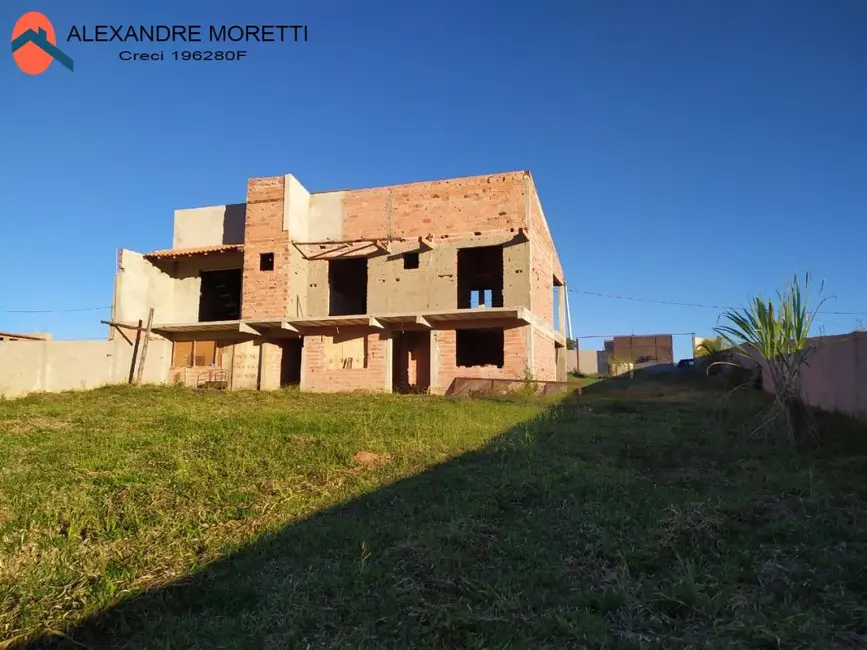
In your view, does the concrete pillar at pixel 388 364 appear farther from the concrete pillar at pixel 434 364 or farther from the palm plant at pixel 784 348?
the palm plant at pixel 784 348

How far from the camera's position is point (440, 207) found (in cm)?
1852

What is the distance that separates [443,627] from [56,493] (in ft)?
13.9

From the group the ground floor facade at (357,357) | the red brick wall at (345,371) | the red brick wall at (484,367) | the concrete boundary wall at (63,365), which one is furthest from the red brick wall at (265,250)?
the red brick wall at (484,367)

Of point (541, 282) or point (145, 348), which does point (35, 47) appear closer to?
point (145, 348)

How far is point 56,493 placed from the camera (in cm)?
534

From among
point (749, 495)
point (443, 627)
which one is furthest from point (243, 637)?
point (749, 495)

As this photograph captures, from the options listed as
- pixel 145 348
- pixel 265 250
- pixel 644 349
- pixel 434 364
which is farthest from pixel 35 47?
pixel 644 349

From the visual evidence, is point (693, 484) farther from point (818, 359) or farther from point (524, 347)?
point (524, 347)

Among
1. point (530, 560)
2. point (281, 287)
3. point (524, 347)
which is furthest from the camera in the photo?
point (281, 287)

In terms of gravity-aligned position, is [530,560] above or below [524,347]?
below

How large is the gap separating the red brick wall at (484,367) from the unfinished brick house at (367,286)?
0.11 ft

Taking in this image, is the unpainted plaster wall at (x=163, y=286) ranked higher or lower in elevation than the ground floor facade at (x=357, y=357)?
higher

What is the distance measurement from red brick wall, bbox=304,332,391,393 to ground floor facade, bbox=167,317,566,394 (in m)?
0.03

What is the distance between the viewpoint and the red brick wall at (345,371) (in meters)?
18.3
